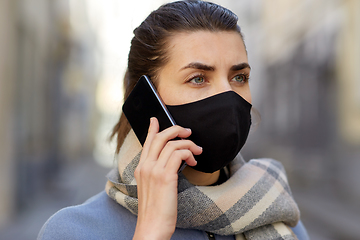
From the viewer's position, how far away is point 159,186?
4.19ft

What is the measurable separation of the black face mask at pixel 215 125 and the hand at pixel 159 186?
0.24 m

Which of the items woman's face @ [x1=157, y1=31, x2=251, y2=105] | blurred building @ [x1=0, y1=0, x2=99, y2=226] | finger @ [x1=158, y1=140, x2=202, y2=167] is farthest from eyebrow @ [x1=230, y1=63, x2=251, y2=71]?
blurred building @ [x1=0, y1=0, x2=99, y2=226]

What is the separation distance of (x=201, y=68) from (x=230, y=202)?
0.67m

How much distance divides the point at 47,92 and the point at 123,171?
12223 mm

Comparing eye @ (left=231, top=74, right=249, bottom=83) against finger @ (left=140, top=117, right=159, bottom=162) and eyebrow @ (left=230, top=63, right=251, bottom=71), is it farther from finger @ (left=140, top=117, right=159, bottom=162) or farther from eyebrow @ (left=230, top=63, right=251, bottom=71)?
finger @ (left=140, top=117, right=159, bottom=162)

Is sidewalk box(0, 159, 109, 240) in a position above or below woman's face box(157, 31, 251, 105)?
below

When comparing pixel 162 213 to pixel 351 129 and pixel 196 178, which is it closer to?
pixel 196 178

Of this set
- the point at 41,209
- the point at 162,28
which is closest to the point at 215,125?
the point at 162,28

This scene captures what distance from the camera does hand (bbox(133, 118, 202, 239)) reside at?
49.3 inches

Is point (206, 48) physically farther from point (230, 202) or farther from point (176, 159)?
point (230, 202)

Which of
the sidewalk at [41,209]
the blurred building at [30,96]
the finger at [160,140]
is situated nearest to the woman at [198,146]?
the finger at [160,140]

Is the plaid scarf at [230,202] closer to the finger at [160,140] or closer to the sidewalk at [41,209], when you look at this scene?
the finger at [160,140]

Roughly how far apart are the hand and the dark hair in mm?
570

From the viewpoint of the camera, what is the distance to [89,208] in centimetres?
170
